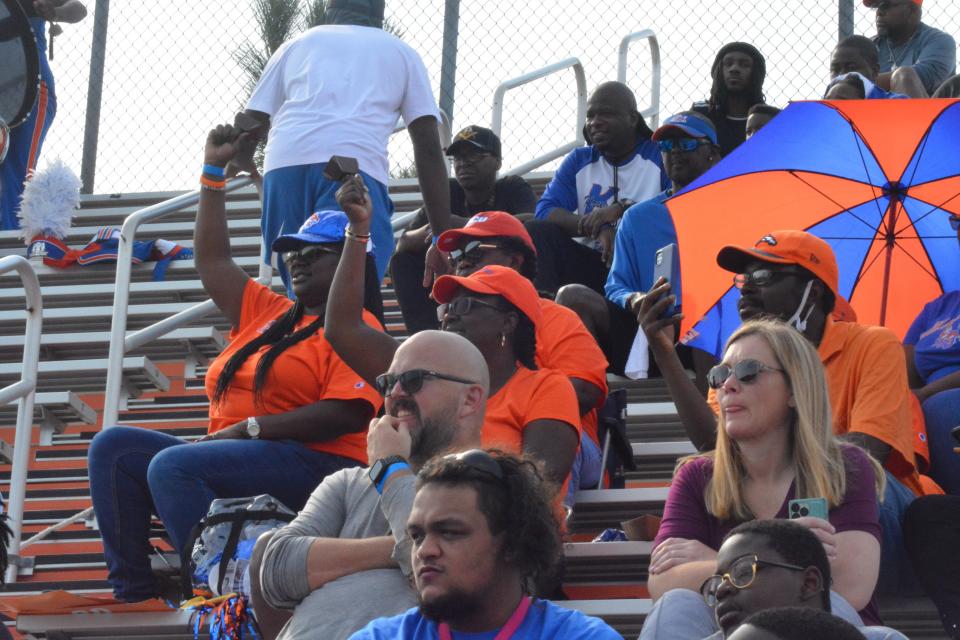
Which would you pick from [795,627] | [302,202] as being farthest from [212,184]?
[795,627]

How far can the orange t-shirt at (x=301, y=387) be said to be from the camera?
19.5 feet

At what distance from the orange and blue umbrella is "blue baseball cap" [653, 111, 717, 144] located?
599mm

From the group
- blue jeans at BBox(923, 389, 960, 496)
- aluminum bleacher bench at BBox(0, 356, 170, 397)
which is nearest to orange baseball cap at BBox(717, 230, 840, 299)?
blue jeans at BBox(923, 389, 960, 496)

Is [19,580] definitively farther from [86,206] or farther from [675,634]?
[86,206]

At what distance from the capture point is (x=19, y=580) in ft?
22.3

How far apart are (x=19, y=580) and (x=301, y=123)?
2.06m

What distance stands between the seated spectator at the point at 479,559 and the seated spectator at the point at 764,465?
0.59 m

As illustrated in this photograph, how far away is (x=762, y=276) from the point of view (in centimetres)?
578

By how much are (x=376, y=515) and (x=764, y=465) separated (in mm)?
1044

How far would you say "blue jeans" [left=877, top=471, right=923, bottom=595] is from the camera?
16.4 ft

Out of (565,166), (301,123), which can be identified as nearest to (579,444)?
(301,123)

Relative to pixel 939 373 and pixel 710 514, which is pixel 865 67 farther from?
pixel 710 514

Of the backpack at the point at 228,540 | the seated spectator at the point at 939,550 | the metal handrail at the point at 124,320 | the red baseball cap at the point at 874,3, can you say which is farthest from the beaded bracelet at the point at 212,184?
the red baseball cap at the point at 874,3

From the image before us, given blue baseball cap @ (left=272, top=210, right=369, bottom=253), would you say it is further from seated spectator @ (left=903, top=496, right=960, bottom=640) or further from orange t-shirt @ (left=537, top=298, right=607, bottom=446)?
seated spectator @ (left=903, top=496, right=960, bottom=640)
